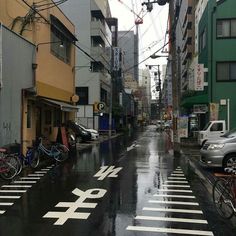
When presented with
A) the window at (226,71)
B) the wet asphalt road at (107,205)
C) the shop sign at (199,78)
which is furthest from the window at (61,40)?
the wet asphalt road at (107,205)

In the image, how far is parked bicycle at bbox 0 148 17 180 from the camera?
46.9 ft

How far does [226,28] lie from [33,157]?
20.6 metres

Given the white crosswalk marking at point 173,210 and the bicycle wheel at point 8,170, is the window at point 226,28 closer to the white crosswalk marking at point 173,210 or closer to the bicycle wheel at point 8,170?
the white crosswalk marking at point 173,210

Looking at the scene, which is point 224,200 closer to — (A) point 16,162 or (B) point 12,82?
(A) point 16,162

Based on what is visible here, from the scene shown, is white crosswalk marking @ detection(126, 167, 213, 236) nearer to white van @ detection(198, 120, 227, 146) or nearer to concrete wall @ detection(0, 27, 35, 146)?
concrete wall @ detection(0, 27, 35, 146)

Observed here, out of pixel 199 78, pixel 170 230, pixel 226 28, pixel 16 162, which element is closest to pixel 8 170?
pixel 16 162

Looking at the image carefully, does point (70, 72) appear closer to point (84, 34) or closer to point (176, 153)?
point (176, 153)

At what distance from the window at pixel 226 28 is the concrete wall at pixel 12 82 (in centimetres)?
1703

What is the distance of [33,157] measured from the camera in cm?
1791

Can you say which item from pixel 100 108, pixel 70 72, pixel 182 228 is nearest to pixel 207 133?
pixel 70 72

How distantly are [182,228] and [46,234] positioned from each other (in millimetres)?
2389

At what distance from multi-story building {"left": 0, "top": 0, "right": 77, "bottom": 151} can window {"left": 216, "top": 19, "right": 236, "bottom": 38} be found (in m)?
10.8

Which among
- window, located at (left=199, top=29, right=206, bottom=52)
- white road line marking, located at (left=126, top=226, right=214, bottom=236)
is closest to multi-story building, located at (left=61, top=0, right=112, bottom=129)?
window, located at (left=199, top=29, right=206, bottom=52)

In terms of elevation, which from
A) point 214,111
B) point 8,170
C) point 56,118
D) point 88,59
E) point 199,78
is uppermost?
point 88,59
